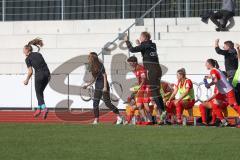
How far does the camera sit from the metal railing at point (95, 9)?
28031mm

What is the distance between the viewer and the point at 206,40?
86.9 ft

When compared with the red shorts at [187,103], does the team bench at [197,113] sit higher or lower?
lower

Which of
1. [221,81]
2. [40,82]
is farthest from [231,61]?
[40,82]

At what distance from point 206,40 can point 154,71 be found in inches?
313

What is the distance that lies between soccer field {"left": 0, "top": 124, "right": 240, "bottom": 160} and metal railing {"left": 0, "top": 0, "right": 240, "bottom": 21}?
1225cm

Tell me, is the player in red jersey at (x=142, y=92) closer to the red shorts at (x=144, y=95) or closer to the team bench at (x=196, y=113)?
the red shorts at (x=144, y=95)

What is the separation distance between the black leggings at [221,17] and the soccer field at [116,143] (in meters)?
10.5

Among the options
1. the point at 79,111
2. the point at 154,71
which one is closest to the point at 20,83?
the point at 79,111

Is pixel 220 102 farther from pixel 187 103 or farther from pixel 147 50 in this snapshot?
pixel 147 50

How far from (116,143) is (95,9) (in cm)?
1686

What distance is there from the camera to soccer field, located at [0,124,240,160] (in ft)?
36.3

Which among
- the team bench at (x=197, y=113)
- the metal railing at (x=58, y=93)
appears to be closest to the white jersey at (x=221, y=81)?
the team bench at (x=197, y=113)

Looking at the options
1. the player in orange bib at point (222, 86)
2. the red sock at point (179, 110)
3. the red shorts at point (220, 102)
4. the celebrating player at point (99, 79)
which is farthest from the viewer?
→ the celebrating player at point (99, 79)

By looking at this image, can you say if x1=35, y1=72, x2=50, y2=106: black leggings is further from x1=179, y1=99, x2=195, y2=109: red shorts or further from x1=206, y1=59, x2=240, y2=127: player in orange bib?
x1=206, y1=59, x2=240, y2=127: player in orange bib
